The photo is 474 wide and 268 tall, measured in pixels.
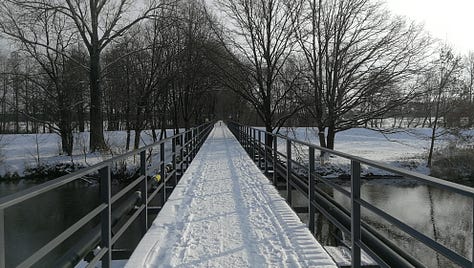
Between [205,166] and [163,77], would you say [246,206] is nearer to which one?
[205,166]

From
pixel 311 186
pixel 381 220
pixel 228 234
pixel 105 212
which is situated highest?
pixel 105 212

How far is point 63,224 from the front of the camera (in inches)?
525

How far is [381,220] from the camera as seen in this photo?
13453mm

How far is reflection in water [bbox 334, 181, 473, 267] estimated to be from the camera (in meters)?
11.2

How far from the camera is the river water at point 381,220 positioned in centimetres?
1119

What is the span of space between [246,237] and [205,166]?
7312mm

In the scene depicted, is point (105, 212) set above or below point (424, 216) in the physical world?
above

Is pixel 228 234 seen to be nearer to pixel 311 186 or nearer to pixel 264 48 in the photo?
pixel 311 186

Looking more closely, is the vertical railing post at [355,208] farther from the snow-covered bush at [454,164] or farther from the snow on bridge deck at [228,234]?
the snow-covered bush at [454,164]

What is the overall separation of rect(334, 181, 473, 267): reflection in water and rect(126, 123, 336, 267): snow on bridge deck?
6707mm

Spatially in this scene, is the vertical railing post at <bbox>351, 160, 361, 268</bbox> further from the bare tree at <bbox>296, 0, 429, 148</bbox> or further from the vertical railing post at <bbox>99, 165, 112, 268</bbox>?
the bare tree at <bbox>296, 0, 429, 148</bbox>

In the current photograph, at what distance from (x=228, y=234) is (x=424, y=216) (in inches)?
501

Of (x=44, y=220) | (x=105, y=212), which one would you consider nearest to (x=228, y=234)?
(x=105, y=212)

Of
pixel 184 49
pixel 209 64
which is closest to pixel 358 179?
pixel 209 64
